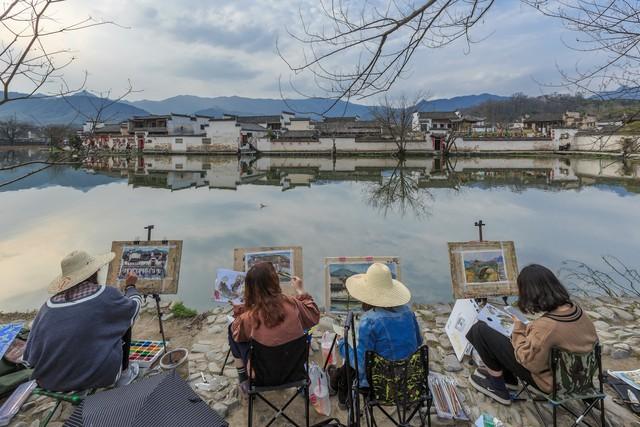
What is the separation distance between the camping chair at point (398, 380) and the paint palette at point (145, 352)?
71.5 inches

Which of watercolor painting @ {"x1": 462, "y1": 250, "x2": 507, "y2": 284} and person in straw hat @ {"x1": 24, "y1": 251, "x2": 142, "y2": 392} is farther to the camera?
watercolor painting @ {"x1": 462, "y1": 250, "x2": 507, "y2": 284}

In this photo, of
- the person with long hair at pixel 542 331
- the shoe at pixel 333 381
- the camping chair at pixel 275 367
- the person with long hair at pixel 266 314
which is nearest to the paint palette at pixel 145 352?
the person with long hair at pixel 266 314

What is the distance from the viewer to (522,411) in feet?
7.44

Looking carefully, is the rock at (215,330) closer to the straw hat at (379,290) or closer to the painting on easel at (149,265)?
the painting on easel at (149,265)

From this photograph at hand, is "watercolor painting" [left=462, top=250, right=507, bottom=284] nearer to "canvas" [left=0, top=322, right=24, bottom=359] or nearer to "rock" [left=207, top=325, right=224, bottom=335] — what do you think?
"rock" [left=207, top=325, right=224, bottom=335]

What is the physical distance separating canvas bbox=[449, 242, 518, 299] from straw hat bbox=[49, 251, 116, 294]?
276 cm

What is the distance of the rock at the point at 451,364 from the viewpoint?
9.01 feet

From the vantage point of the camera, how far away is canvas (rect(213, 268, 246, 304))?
304cm

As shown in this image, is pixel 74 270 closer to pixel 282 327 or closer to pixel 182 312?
pixel 282 327

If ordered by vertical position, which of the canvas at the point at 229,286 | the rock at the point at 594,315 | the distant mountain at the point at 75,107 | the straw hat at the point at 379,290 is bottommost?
the rock at the point at 594,315

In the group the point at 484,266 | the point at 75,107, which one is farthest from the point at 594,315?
the point at 75,107

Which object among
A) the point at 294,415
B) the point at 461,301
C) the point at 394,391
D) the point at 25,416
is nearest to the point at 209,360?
the point at 294,415

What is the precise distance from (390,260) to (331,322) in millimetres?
876

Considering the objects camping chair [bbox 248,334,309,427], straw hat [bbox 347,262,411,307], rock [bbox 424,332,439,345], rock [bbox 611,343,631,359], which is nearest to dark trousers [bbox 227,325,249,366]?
camping chair [bbox 248,334,309,427]
